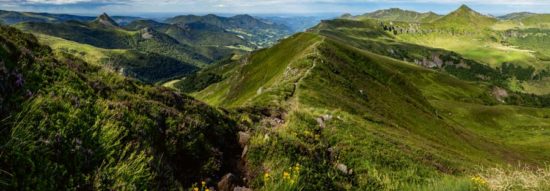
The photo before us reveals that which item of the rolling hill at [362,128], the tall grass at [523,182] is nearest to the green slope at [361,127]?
the rolling hill at [362,128]

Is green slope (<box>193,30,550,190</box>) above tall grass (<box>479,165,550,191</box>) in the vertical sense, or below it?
below

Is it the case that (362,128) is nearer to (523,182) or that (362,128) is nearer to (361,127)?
(361,127)

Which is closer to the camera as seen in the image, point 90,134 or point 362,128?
point 90,134

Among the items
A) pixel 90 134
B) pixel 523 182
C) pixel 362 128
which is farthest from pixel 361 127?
pixel 90 134

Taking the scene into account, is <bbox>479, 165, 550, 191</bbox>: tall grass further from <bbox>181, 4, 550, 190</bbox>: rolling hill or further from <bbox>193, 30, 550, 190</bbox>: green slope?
<bbox>193, 30, 550, 190</bbox>: green slope

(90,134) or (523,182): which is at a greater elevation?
(90,134)

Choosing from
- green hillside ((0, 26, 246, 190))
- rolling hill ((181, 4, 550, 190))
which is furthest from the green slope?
green hillside ((0, 26, 246, 190))

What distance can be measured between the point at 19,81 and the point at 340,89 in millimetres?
53845

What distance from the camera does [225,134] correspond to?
45.8 ft

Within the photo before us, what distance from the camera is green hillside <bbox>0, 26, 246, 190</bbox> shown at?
22.0ft

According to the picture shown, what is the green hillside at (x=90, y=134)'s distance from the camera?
6707 millimetres

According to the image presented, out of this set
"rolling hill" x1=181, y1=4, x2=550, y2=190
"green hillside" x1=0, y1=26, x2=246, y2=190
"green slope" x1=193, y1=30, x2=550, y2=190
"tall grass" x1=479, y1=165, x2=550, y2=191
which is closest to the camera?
"green hillside" x1=0, y1=26, x2=246, y2=190

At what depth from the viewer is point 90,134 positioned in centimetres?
804

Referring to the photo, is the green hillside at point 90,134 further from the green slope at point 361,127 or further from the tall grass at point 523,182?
the tall grass at point 523,182
